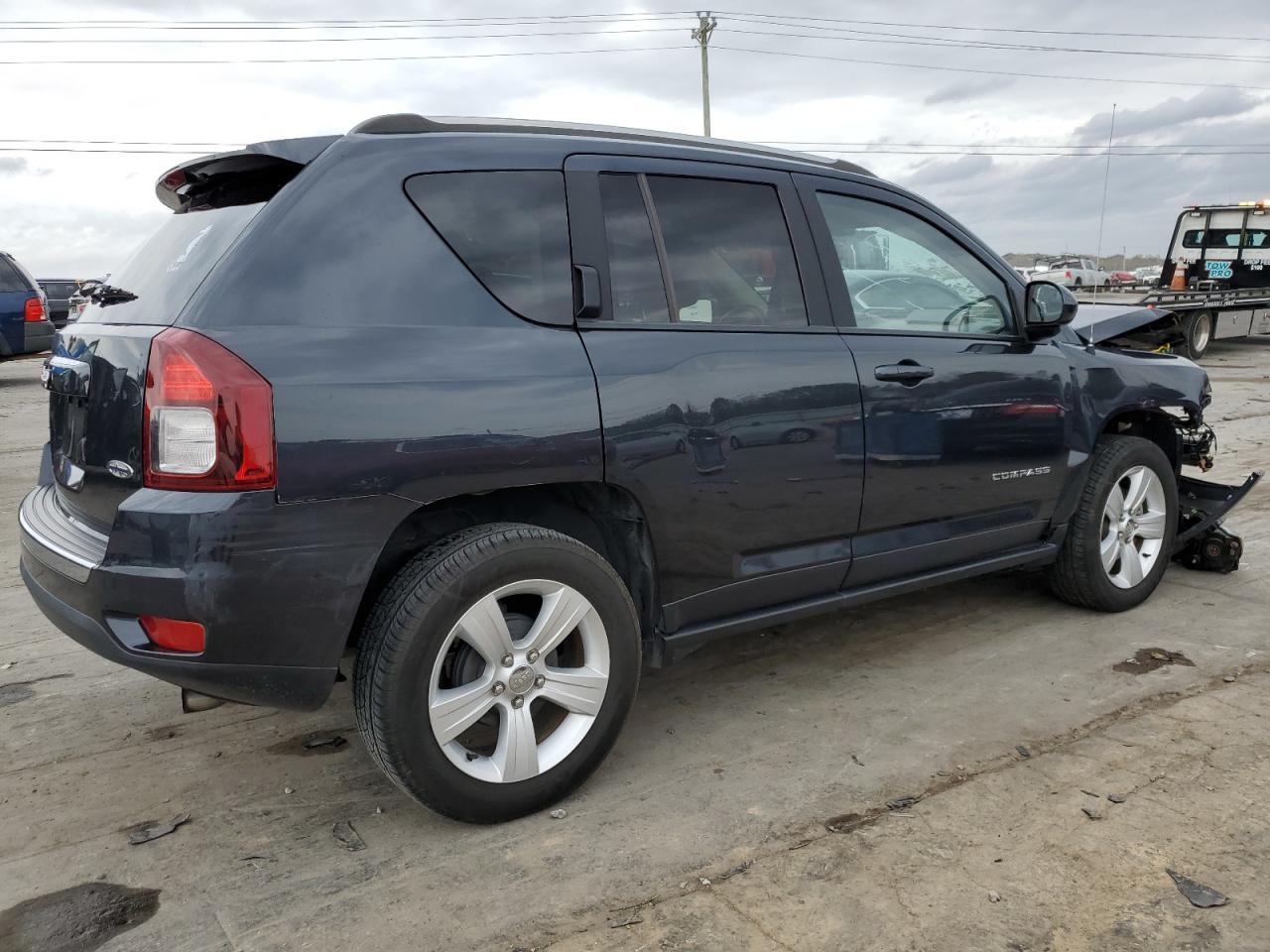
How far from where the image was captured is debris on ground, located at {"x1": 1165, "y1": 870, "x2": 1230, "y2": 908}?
8.05ft

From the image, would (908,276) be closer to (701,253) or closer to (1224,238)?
(701,253)

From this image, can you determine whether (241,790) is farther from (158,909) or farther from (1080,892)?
(1080,892)

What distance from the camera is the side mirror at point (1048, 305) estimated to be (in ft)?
13.2

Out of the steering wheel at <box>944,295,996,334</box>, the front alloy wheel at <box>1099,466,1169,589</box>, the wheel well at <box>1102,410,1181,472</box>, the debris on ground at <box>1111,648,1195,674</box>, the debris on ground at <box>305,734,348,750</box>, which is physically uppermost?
the steering wheel at <box>944,295,996,334</box>

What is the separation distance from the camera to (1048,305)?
13.3 ft

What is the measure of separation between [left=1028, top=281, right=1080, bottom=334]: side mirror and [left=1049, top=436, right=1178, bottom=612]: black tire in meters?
0.68

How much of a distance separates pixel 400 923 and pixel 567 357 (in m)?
1.48

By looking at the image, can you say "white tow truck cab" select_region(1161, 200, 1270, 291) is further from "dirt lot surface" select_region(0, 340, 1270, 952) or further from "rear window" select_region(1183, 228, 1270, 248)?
"dirt lot surface" select_region(0, 340, 1270, 952)

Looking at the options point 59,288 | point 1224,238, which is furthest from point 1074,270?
point 59,288

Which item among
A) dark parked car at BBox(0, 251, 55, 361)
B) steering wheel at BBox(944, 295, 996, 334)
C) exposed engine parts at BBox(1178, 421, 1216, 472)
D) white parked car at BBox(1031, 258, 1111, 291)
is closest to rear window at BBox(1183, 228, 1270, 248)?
white parked car at BBox(1031, 258, 1111, 291)

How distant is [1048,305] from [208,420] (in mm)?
3123

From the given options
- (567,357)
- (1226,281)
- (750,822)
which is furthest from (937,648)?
(1226,281)

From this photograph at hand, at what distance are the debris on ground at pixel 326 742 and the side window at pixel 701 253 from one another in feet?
5.43

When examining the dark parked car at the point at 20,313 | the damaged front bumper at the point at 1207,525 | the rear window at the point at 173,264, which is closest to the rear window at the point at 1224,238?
the damaged front bumper at the point at 1207,525
